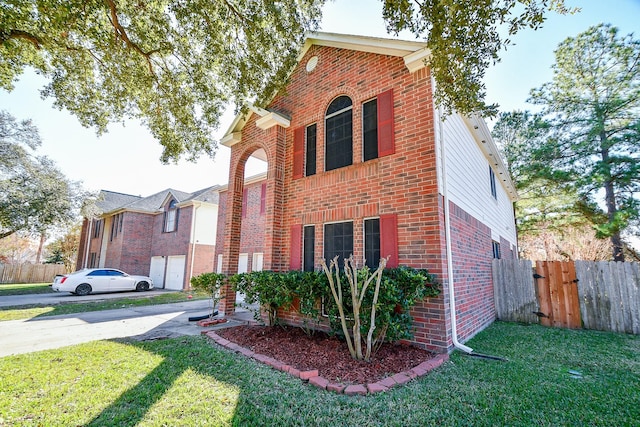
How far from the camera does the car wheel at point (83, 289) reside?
49.0ft

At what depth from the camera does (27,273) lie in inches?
923

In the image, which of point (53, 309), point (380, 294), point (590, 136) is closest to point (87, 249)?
point (53, 309)

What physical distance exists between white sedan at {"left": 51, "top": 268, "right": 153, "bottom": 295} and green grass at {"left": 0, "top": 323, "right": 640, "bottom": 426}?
Result: 1254 cm

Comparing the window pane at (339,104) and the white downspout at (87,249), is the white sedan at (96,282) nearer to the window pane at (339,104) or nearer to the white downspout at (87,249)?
the white downspout at (87,249)

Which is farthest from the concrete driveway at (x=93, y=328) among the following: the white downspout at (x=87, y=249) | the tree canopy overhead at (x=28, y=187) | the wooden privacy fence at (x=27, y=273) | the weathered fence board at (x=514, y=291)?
the wooden privacy fence at (x=27, y=273)

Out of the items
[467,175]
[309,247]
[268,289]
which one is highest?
[467,175]

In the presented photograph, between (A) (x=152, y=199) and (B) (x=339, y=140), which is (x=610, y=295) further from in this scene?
(A) (x=152, y=199)

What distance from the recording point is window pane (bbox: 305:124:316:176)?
7602mm

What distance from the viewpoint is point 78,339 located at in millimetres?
6160

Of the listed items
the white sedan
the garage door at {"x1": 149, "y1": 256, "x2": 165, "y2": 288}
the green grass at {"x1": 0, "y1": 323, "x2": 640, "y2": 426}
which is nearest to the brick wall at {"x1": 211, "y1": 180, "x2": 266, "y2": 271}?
the white sedan

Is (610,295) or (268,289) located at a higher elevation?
(268,289)

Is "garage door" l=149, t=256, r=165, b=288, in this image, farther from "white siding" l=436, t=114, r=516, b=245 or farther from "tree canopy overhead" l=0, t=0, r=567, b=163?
"white siding" l=436, t=114, r=516, b=245

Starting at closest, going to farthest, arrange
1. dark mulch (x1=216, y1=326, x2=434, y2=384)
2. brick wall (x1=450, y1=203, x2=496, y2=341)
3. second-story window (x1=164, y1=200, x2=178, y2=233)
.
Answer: dark mulch (x1=216, y1=326, x2=434, y2=384) → brick wall (x1=450, y1=203, x2=496, y2=341) → second-story window (x1=164, y1=200, x2=178, y2=233)

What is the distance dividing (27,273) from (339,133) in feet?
100
